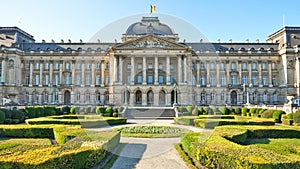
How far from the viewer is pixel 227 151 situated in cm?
861

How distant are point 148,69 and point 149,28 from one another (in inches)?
396

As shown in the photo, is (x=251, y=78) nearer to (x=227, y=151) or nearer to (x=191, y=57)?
(x=191, y=57)

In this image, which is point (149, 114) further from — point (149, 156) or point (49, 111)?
point (149, 156)

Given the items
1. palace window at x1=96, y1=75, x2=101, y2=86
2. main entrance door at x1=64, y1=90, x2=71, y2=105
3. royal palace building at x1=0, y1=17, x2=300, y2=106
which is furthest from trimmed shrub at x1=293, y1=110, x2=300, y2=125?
main entrance door at x1=64, y1=90, x2=71, y2=105

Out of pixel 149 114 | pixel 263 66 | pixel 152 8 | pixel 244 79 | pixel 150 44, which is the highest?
pixel 152 8

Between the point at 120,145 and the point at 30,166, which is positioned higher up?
the point at 30,166

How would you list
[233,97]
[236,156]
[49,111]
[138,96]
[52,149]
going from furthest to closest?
[233,97], [138,96], [49,111], [52,149], [236,156]

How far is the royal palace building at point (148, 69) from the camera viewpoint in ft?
182

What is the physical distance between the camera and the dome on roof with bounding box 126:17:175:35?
57.5m

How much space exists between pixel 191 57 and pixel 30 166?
5174 centimetres

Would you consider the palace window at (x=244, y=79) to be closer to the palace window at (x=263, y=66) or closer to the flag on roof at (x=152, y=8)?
the palace window at (x=263, y=66)

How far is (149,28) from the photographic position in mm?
57094

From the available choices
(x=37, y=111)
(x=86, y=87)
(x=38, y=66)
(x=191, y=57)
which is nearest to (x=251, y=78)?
(x=191, y=57)

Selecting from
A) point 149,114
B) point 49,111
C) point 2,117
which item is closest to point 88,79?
point 49,111
